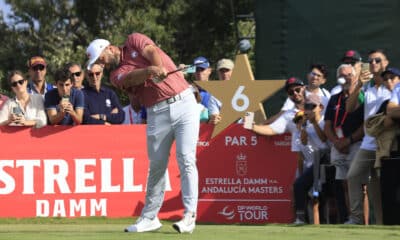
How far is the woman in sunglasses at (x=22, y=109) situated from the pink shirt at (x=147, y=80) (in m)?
4.07

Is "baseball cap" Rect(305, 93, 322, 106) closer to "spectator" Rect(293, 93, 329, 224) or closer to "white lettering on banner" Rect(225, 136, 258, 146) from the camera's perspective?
"spectator" Rect(293, 93, 329, 224)

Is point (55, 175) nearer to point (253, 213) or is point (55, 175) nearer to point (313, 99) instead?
point (253, 213)

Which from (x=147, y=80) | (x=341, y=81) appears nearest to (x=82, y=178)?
(x=341, y=81)

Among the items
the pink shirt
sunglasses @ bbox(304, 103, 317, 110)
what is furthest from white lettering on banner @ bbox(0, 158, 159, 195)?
→ the pink shirt

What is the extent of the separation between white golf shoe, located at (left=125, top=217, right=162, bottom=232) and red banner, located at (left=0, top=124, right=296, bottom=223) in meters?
3.49

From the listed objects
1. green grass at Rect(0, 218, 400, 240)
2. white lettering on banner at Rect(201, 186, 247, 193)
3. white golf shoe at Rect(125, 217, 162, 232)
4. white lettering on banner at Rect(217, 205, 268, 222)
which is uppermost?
white lettering on banner at Rect(201, 186, 247, 193)

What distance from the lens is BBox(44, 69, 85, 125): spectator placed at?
14.9 meters

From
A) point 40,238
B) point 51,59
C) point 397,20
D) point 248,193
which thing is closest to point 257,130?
Answer: point 248,193

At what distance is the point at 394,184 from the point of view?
44.5ft

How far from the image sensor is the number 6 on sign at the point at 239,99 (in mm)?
13809

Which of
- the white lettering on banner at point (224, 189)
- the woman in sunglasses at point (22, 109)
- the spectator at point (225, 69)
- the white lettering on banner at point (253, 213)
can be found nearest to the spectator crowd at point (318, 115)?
the woman in sunglasses at point (22, 109)

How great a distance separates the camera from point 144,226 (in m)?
11.4

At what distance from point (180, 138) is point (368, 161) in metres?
3.51

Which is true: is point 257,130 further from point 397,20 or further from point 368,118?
point 397,20
